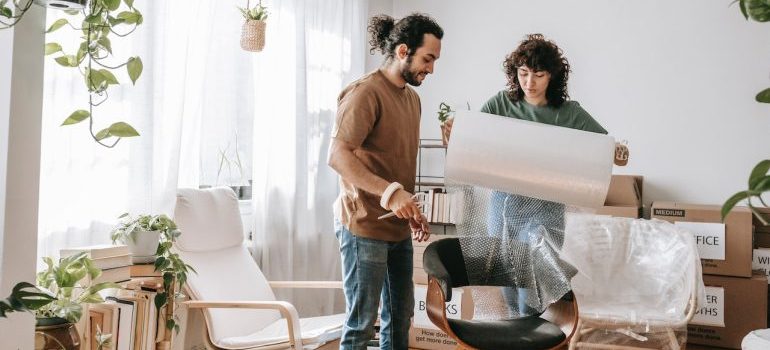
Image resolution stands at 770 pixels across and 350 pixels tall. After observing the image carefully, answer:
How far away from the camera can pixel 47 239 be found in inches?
79.3

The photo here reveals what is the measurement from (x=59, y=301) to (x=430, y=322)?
205cm

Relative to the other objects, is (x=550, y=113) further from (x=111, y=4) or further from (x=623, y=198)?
(x=111, y=4)

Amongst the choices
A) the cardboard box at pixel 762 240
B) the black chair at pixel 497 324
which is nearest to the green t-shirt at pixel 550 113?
the black chair at pixel 497 324

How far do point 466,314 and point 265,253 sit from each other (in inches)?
41.9

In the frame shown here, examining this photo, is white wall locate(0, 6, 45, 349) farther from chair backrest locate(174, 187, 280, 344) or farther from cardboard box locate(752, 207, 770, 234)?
cardboard box locate(752, 207, 770, 234)

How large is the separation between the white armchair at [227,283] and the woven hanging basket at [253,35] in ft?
2.17

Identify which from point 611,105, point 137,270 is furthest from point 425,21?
point 611,105

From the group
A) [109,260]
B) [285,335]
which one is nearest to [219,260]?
[285,335]

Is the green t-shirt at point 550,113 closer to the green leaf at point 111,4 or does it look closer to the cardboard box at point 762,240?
the green leaf at point 111,4

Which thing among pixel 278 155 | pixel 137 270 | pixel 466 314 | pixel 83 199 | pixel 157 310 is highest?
pixel 278 155

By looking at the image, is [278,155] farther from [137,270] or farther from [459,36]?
[459,36]

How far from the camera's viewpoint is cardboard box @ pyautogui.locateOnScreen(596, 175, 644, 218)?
308cm

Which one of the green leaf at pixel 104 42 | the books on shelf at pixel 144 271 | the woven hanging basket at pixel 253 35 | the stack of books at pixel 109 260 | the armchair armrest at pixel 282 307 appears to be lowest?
the armchair armrest at pixel 282 307

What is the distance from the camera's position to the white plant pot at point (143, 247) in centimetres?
193
